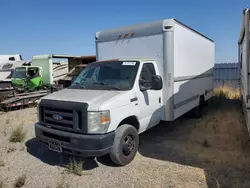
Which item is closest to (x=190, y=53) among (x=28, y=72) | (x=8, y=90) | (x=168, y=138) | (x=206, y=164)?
(x=168, y=138)

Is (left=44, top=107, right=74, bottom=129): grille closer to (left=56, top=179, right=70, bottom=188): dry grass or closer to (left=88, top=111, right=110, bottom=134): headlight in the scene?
(left=88, top=111, right=110, bottom=134): headlight

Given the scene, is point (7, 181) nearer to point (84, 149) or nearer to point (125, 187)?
point (84, 149)

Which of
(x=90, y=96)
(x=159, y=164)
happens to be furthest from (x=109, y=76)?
(x=159, y=164)

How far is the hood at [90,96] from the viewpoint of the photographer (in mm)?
4043

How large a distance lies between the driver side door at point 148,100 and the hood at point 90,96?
0.67m

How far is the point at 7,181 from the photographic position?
13.3ft

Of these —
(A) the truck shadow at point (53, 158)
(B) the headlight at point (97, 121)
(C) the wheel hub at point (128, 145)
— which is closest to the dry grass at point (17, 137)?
(A) the truck shadow at point (53, 158)

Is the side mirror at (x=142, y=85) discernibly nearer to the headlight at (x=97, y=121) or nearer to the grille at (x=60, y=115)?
the headlight at (x=97, y=121)

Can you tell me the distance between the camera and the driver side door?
4.99m

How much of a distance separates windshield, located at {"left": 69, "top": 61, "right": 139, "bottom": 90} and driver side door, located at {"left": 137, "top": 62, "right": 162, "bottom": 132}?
0.29m

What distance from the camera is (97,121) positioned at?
396 cm

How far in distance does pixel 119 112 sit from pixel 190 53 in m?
3.82

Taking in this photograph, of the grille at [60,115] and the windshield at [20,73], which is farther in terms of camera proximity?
the windshield at [20,73]

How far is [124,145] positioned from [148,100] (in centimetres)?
130
